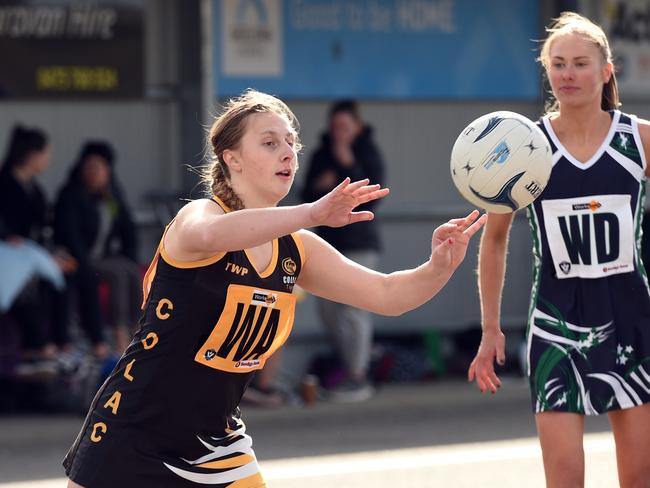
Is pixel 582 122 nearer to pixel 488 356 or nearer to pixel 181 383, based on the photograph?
pixel 488 356

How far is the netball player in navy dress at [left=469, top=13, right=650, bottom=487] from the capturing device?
17.2 feet

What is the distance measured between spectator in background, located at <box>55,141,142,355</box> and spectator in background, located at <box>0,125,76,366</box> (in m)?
0.17

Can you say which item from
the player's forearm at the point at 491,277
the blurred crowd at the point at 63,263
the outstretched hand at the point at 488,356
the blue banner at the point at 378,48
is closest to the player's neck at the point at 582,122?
the player's forearm at the point at 491,277

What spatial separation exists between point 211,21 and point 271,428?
3.41 m

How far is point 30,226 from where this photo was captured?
10.6m

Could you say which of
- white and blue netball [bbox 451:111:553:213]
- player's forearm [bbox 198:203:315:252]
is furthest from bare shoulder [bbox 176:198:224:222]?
white and blue netball [bbox 451:111:553:213]

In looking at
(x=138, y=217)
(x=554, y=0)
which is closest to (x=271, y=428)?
(x=138, y=217)

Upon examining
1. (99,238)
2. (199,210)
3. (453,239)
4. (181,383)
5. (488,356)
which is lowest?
(99,238)

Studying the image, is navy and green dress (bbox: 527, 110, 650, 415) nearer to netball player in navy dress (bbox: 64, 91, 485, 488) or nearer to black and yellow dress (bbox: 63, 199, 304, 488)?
netball player in navy dress (bbox: 64, 91, 485, 488)

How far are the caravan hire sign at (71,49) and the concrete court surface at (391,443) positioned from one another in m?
2.64

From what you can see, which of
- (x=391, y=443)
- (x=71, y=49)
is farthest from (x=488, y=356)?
(x=71, y=49)

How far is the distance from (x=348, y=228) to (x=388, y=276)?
652 cm

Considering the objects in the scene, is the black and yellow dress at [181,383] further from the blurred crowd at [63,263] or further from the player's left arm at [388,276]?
the blurred crowd at [63,263]

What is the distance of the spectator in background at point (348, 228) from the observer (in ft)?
36.1
